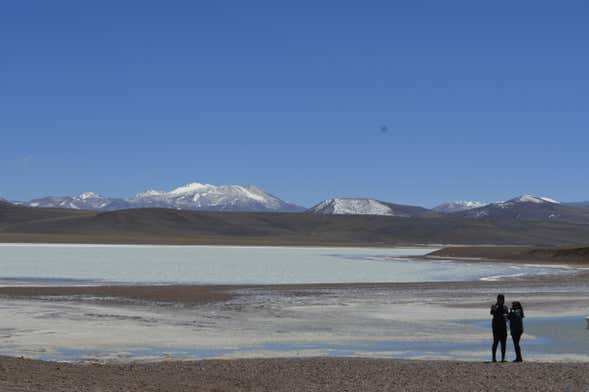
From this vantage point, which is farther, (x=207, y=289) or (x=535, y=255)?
(x=535, y=255)

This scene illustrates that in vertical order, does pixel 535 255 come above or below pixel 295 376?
above

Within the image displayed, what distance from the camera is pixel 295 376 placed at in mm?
16688

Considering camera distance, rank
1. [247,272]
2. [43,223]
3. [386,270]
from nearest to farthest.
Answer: [247,272] → [386,270] → [43,223]

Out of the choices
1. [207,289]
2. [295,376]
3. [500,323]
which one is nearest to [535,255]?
[207,289]

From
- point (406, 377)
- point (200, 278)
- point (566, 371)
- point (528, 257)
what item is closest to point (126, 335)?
point (406, 377)

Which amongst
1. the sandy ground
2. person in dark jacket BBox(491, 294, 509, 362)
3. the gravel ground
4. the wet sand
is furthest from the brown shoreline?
the gravel ground

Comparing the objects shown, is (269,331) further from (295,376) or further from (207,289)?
(207,289)

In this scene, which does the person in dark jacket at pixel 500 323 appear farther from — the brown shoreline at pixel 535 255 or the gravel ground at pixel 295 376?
the brown shoreline at pixel 535 255

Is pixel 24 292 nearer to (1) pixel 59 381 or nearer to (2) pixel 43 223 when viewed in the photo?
(1) pixel 59 381

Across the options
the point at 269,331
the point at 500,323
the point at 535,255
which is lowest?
the point at 269,331

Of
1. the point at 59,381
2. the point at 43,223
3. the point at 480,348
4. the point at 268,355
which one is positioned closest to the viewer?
the point at 59,381

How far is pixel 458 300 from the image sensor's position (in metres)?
35.5

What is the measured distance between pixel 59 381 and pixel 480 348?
10177mm

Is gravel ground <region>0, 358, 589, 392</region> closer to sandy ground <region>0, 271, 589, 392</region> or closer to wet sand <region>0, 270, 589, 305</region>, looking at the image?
sandy ground <region>0, 271, 589, 392</region>
